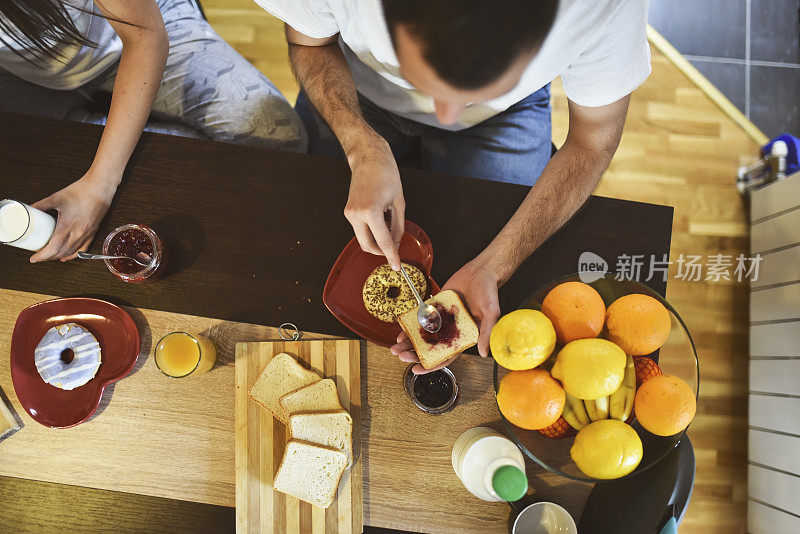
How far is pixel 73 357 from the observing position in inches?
40.8

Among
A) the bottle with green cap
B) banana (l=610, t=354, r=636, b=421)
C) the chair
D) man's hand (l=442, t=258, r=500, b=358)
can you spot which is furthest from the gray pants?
the chair

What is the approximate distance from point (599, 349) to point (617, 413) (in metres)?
0.14

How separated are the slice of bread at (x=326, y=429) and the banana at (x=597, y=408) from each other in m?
0.47

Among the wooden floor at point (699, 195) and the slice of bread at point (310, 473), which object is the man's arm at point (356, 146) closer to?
the slice of bread at point (310, 473)

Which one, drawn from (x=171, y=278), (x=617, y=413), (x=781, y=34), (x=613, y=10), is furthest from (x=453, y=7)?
(x=781, y=34)

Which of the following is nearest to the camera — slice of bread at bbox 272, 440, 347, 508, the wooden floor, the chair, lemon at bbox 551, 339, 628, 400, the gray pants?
lemon at bbox 551, 339, 628, 400

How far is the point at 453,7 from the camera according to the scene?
59cm

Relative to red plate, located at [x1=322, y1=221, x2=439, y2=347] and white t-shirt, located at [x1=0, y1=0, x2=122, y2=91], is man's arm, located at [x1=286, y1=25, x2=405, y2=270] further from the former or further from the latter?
white t-shirt, located at [x1=0, y1=0, x2=122, y2=91]

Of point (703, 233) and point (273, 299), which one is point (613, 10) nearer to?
point (273, 299)

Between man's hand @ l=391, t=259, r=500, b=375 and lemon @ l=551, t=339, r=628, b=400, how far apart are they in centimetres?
21

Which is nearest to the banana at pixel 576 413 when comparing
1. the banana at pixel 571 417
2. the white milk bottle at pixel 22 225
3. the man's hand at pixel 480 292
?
the banana at pixel 571 417

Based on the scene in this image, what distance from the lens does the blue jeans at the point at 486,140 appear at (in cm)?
134

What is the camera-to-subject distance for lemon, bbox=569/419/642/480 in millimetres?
768

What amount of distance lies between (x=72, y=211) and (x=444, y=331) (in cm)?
84
